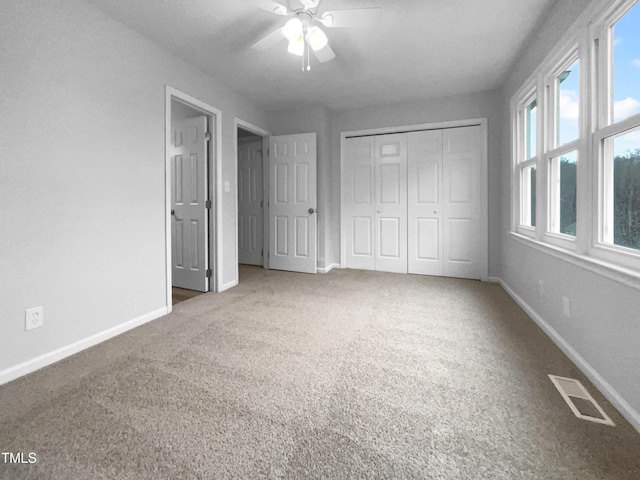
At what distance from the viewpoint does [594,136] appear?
5.44ft

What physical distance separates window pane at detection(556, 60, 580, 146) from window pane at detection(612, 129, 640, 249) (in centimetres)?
41

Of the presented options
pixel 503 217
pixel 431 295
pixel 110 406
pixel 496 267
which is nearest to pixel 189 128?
pixel 110 406

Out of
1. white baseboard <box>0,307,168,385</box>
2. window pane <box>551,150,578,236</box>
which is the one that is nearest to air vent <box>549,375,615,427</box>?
window pane <box>551,150,578,236</box>

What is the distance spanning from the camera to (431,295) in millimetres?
3207

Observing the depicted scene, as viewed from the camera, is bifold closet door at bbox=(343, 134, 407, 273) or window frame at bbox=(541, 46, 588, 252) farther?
bifold closet door at bbox=(343, 134, 407, 273)

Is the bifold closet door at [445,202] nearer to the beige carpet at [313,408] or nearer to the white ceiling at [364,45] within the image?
the white ceiling at [364,45]

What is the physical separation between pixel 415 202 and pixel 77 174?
12.2ft

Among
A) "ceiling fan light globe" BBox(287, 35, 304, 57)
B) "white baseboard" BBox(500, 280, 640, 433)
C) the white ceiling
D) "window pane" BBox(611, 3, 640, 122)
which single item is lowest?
"white baseboard" BBox(500, 280, 640, 433)

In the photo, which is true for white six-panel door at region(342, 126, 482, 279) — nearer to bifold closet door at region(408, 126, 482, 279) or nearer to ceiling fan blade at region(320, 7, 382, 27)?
bifold closet door at region(408, 126, 482, 279)

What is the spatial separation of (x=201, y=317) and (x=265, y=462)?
1.74 m

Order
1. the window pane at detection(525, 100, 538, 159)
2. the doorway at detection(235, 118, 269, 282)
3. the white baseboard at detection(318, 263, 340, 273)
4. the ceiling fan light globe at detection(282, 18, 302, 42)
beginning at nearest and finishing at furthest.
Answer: the ceiling fan light globe at detection(282, 18, 302, 42) < the window pane at detection(525, 100, 538, 159) < the white baseboard at detection(318, 263, 340, 273) < the doorway at detection(235, 118, 269, 282)

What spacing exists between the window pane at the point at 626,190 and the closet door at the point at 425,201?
2.45m

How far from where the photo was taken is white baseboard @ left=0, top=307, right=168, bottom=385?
1.66 metres

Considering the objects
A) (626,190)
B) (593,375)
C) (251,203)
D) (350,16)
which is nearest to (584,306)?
(593,375)
